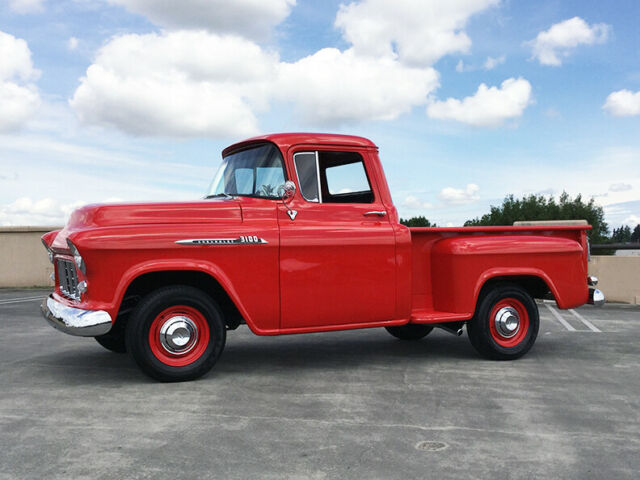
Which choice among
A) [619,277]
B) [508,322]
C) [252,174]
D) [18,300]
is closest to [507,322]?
[508,322]

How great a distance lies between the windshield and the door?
0.19 meters

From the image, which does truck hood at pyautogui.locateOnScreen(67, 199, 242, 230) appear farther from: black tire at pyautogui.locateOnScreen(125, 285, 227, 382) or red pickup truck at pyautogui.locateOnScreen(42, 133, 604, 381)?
black tire at pyautogui.locateOnScreen(125, 285, 227, 382)

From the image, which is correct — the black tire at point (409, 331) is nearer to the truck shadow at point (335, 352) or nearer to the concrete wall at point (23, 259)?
the truck shadow at point (335, 352)

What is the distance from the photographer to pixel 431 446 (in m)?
3.92

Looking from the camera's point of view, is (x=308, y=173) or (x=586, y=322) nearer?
(x=308, y=173)

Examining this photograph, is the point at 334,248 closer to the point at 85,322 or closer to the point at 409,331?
the point at 85,322

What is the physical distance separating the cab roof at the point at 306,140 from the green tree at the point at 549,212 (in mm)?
91282

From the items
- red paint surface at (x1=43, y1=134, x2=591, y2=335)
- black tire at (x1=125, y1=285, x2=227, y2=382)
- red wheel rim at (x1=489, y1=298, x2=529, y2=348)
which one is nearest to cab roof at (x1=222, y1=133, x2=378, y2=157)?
red paint surface at (x1=43, y1=134, x2=591, y2=335)

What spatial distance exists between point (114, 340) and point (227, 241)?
6.79 feet

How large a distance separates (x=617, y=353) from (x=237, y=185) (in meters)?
4.60

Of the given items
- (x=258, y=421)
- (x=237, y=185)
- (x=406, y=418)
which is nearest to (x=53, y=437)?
(x=258, y=421)

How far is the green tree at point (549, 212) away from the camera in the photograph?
9688 centimetres

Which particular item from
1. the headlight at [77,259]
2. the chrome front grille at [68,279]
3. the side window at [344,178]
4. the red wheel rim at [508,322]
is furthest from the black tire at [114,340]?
the red wheel rim at [508,322]

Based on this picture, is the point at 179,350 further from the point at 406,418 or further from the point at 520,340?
the point at 520,340
